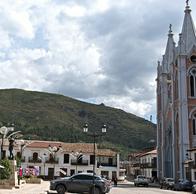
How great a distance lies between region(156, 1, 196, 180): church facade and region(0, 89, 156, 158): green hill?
6586 centimetres

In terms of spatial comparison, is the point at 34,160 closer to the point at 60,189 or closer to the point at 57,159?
Answer: the point at 57,159

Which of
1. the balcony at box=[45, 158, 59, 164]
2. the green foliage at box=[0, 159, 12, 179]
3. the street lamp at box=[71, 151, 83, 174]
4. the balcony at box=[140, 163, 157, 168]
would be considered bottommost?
the green foliage at box=[0, 159, 12, 179]

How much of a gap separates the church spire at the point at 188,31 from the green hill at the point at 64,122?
74.5 metres

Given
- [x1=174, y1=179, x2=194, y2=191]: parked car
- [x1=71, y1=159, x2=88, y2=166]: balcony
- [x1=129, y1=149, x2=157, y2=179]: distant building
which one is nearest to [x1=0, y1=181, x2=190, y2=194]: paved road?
[x1=174, y1=179, x2=194, y2=191]: parked car

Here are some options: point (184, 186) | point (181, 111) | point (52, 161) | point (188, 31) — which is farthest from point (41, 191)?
point (52, 161)

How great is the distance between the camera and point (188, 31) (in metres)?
64.9

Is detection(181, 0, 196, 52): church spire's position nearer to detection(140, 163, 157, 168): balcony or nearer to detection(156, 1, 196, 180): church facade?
detection(156, 1, 196, 180): church facade

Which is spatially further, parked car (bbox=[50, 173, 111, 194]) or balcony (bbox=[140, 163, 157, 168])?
balcony (bbox=[140, 163, 157, 168])

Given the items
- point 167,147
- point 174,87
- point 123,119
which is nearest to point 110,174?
point 167,147

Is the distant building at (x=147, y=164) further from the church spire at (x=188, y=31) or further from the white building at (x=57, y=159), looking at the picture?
the church spire at (x=188, y=31)

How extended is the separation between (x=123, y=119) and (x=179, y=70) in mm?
137015

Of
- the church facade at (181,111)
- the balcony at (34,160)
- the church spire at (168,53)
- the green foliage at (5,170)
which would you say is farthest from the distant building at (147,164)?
the green foliage at (5,170)

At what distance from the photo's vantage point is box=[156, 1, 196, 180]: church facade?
5869 cm

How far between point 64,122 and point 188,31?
108 meters
